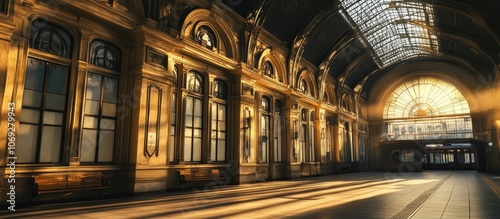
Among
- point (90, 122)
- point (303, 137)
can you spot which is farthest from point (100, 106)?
point (303, 137)

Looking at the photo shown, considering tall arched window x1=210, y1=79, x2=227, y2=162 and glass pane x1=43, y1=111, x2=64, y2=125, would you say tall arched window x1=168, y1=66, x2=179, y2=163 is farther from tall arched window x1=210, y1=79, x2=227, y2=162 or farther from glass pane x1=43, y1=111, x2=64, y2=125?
glass pane x1=43, y1=111, x2=64, y2=125

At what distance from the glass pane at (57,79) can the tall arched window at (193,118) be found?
4.32 m

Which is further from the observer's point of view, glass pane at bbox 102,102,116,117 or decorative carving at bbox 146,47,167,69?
decorative carving at bbox 146,47,167,69

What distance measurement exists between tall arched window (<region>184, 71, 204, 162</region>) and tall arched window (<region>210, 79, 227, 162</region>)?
31.2 inches

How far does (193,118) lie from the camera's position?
12648mm

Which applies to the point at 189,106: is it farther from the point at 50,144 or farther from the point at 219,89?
the point at 50,144

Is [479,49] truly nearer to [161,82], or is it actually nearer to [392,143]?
[392,143]

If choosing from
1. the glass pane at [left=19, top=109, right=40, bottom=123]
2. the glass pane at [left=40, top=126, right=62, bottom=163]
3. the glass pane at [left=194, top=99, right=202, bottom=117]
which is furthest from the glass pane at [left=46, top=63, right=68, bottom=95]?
the glass pane at [left=194, top=99, right=202, bottom=117]

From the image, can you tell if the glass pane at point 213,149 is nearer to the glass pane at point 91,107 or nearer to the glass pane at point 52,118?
the glass pane at point 91,107

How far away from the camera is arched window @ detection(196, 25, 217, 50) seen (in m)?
13.1

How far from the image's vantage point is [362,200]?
878 cm

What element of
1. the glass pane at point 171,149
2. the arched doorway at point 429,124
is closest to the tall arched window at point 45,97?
the glass pane at point 171,149

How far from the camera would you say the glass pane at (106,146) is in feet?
31.1

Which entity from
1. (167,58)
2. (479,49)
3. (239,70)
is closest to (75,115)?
(167,58)
